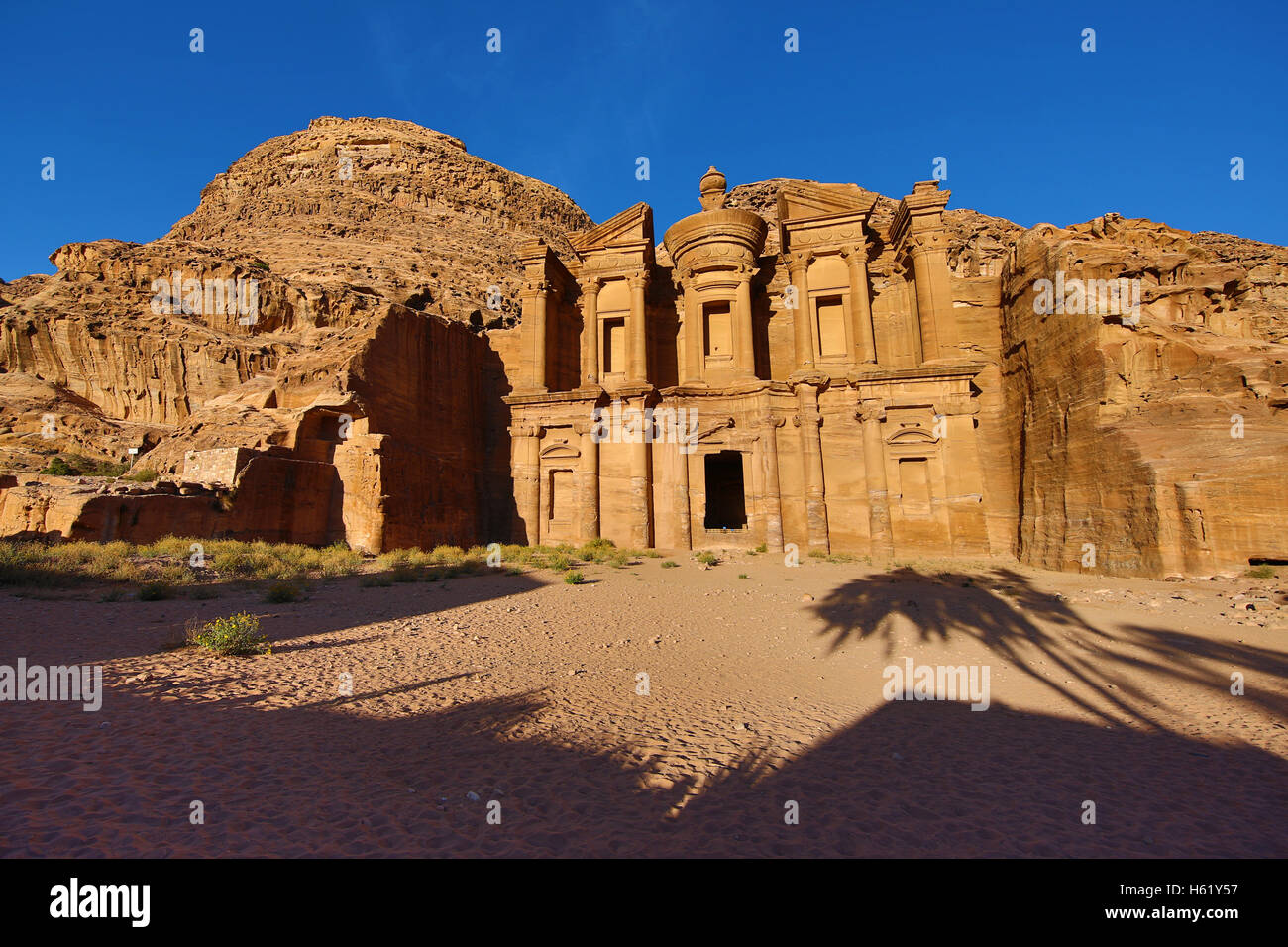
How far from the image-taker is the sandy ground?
9.42ft

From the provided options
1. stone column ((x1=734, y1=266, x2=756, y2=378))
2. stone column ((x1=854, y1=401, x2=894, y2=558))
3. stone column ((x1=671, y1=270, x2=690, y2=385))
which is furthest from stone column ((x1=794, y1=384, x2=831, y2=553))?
stone column ((x1=671, y1=270, x2=690, y2=385))

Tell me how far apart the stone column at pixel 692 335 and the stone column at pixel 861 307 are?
21.0 ft

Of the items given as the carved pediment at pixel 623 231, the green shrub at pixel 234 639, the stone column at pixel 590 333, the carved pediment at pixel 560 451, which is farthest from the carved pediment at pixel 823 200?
the green shrub at pixel 234 639

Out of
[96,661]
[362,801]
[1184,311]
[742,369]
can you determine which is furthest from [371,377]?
[1184,311]

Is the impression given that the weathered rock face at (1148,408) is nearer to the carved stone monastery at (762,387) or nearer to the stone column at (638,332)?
the carved stone monastery at (762,387)

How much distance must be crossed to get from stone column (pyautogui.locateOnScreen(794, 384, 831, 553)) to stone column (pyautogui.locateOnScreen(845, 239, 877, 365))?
305 centimetres

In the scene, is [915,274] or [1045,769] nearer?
[1045,769]

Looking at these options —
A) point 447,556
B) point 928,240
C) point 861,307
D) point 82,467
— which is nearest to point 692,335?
point 861,307

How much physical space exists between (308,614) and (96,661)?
303 cm

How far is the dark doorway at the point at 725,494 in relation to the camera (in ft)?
92.4

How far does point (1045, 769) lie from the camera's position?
12.9ft

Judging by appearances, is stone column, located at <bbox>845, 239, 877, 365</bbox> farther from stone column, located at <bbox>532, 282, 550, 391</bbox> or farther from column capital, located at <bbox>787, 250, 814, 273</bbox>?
stone column, located at <bbox>532, 282, 550, 391</bbox>

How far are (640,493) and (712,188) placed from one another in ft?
47.6
